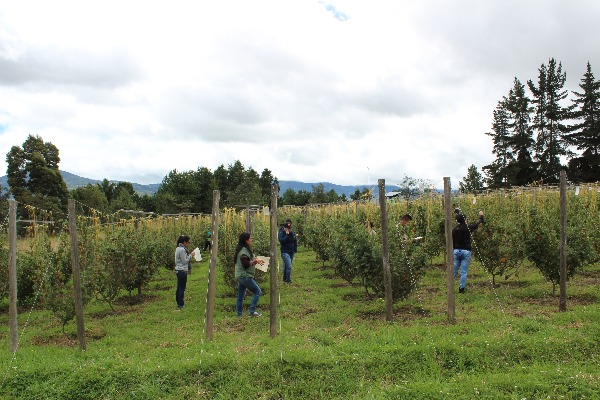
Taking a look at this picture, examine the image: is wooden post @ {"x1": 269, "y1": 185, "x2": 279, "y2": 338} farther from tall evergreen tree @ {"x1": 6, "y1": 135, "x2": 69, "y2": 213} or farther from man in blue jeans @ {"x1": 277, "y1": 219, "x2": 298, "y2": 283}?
tall evergreen tree @ {"x1": 6, "y1": 135, "x2": 69, "y2": 213}

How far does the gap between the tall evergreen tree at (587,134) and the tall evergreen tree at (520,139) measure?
161 inches

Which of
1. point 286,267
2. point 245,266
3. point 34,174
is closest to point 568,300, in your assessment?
point 245,266

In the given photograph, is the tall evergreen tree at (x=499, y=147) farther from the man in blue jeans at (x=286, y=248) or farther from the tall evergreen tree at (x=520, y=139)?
the man in blue jeans at (x=286, y=248)

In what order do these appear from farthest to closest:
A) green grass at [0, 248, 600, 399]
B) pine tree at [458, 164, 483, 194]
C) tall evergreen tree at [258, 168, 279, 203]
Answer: tall evergreen tree at [258, 168, 279, 203]
pine tree at [458, 164, 483, 194]
green grass at [0, 248, 600, 399]

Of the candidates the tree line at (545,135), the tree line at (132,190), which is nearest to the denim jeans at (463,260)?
the tree line at (132,190)

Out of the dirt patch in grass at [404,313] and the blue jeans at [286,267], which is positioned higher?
the blue jeans at [286,267]

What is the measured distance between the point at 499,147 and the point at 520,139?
309cm

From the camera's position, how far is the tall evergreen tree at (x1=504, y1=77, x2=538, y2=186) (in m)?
43.6

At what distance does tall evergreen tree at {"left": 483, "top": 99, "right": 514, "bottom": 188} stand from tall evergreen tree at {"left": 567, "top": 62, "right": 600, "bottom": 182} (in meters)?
6.72

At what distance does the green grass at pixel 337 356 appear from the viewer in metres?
5.17

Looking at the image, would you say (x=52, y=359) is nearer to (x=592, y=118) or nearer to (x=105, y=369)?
(x=105, y=369)

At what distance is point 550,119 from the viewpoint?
143ft

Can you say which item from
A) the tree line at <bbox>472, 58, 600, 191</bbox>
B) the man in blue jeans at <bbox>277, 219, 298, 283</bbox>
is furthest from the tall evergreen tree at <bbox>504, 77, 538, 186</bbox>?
the man in blue jeans at <bbox>277, 219, 298, 283</bbox>

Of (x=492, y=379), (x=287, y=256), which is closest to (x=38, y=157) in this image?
(x=287, y=256)
